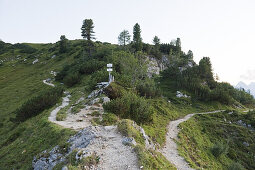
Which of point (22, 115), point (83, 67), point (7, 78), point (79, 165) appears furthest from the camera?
point (7, 78)

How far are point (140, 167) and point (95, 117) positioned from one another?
391 inches

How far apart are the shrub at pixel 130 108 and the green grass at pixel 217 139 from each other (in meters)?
6.19

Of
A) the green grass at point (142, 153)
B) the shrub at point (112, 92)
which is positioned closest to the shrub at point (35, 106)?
the shrub at point (112, 92)

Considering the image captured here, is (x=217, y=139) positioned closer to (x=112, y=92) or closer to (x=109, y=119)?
(x=112, y=92)

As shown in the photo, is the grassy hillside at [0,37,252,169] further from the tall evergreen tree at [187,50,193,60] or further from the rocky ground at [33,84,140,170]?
the tall evergreen tree at [187,50,193,60]

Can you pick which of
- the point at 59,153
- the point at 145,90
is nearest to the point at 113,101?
the point at 59,153

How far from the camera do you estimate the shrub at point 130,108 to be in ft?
56.8

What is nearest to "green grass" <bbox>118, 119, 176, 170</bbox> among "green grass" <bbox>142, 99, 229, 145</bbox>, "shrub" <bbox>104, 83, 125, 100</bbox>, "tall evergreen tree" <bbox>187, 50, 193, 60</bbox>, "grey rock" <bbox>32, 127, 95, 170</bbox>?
"grey rock" <bbox>32, 127, 95, 170</bbox>

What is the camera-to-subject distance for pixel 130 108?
18.6 metres

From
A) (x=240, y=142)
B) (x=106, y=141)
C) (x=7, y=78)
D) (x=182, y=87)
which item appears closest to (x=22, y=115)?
(x=106, y=141)

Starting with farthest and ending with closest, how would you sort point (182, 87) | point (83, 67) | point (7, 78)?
point (7, 78) < point (182, 87) < point (83, 67)

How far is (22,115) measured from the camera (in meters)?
22.8

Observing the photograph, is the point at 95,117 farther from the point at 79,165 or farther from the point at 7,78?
the point at 7,78

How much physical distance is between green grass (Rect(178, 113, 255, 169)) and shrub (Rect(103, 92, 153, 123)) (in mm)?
6191
